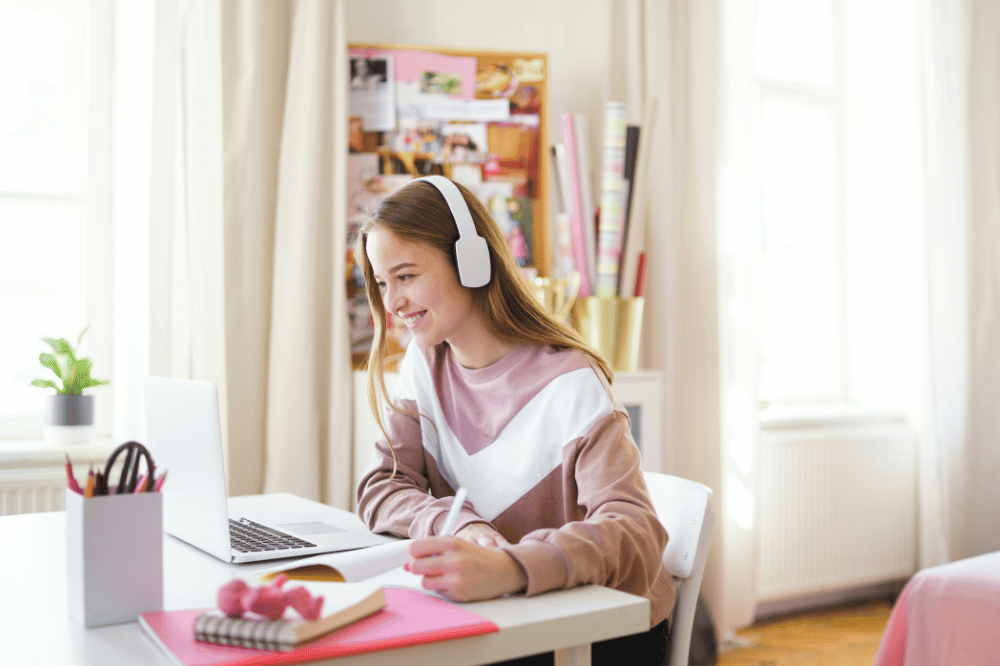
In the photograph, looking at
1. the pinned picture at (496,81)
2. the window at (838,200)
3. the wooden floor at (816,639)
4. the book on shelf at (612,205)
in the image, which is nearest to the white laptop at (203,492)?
the book on shelf at (612,205)

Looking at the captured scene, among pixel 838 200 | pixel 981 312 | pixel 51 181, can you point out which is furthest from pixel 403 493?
pixel 838 200

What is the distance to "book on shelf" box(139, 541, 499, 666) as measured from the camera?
26.7 inches

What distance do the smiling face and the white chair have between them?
15.2 inches

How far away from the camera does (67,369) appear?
2.10m

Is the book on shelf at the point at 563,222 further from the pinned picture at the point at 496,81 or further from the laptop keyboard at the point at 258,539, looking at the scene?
the laptop keyboard at the point at 258,539

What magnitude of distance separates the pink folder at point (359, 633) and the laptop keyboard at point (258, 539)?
11.5 inches

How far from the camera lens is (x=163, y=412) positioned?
3.60ft

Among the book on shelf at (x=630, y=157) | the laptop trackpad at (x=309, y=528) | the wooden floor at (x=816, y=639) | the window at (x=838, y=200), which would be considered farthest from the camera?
the window at (x=838, y=200)

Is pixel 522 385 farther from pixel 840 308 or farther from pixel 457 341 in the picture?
pixel 840 308

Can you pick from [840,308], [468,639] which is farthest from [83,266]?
[840,308]

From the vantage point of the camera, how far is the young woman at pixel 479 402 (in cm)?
112

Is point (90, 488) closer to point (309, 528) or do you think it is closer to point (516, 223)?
point (309, 528)

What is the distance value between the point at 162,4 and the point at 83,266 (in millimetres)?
730

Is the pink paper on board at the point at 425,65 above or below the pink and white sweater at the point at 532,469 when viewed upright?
above
